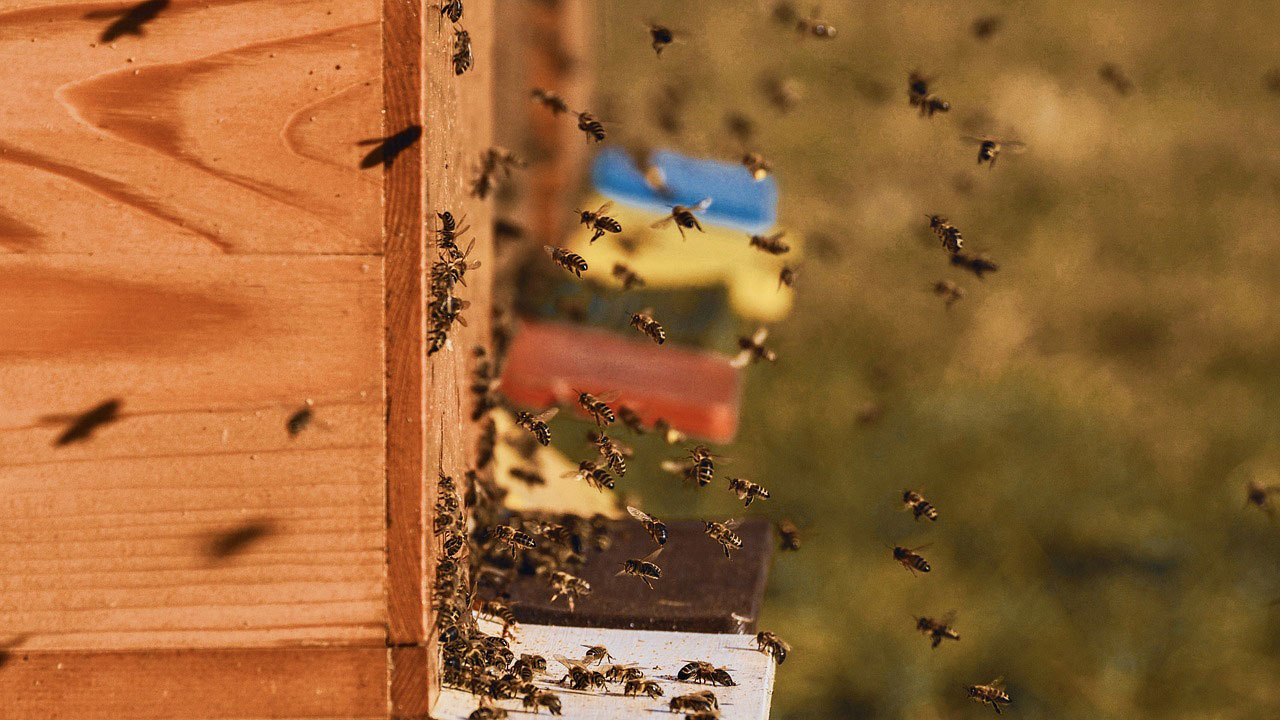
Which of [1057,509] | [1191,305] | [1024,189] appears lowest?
[1057,509]

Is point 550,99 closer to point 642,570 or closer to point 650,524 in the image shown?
point 650,524

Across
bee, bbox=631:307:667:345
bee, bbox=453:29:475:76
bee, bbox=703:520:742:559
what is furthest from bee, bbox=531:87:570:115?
bee, bbox=703:520:742:559

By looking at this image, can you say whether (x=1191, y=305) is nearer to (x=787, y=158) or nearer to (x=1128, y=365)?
(x=1128, y=365)

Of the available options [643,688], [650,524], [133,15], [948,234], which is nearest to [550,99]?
[948,234]

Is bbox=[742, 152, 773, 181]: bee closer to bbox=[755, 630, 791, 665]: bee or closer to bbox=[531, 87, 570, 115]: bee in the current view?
bbox=[531, 87, 570, 115]: bee

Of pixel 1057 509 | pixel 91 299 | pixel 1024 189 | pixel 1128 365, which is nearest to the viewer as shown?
pixel 91 299

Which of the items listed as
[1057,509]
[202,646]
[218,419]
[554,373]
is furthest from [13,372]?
[1057,509]
